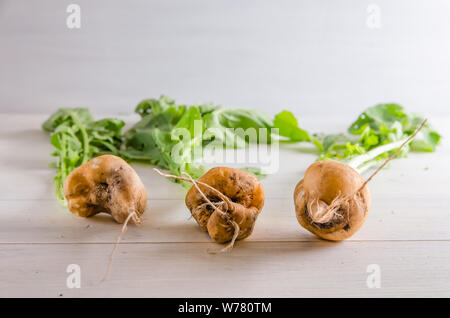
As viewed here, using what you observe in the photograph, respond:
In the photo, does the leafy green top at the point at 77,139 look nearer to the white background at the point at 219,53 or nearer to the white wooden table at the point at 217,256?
the white wooden table at the point at 217,256

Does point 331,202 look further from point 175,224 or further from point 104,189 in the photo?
point 104,189

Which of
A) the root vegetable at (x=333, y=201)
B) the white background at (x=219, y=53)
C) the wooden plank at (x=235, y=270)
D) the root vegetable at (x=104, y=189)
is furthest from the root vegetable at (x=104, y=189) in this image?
the white background at (x=219, y=53)

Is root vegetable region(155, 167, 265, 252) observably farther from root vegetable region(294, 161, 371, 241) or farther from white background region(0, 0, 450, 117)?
white background region(0, 0, 450, 117)

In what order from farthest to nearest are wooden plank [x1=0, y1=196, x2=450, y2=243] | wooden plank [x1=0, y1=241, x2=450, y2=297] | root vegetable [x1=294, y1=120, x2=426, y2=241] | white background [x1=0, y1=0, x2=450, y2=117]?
white background [x1=0, y1=0, x2=450, y2=117], wooden plank [x1=0, y1=196, x2=450, y2=243], root vegetable [x1=294, y1=120, x2=426, y2=241], wooden plank [x1=0, y1=241, x2=450, y2=297]

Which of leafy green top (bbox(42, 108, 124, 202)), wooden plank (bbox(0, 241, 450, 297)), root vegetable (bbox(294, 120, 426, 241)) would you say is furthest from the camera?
leafy green top (bbox(42, 108, 124, 202))

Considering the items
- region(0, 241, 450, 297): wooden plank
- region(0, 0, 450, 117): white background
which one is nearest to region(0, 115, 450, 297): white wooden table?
region(0, 241, 450, 297): wooden plank

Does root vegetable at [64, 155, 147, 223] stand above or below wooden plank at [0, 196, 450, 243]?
above

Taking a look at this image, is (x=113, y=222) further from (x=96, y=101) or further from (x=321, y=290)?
(x=96, y=101)
